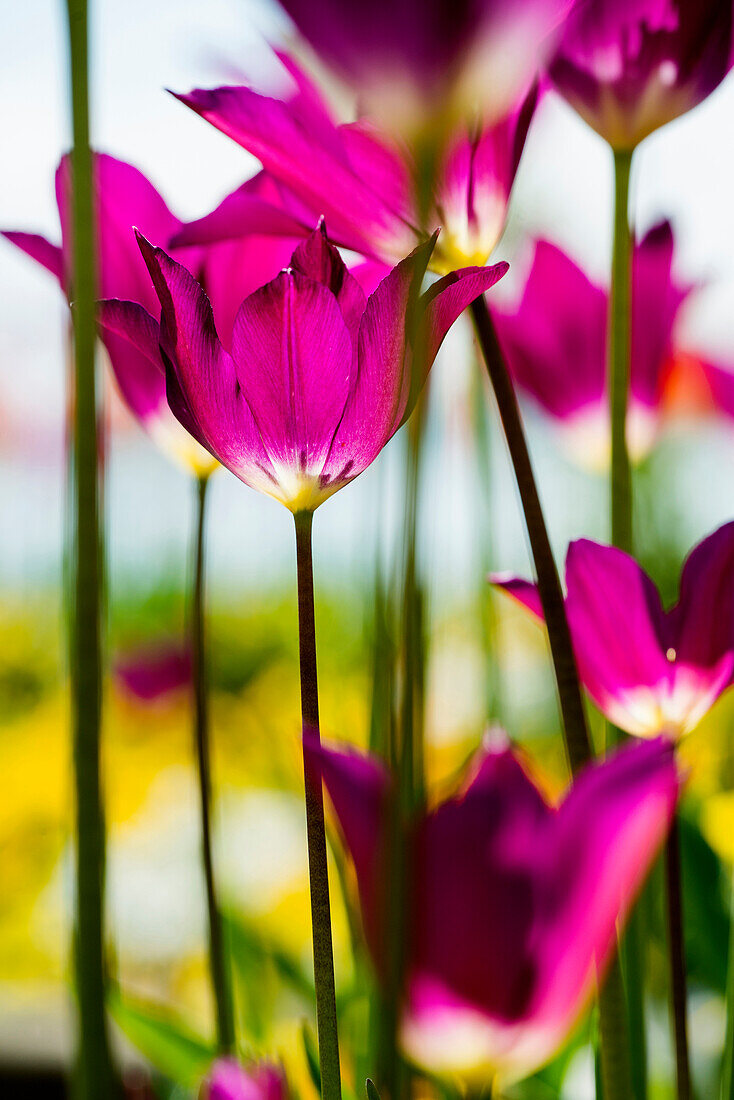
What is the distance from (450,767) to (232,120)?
1.78 feet

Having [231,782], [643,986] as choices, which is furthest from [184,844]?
[643,986]

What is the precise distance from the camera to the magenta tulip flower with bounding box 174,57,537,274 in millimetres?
151

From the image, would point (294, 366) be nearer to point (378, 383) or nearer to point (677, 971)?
point (378, 383)

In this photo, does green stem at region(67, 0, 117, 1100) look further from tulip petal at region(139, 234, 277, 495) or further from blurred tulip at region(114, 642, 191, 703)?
blurred tulip at region(114, 642, 191, 703)

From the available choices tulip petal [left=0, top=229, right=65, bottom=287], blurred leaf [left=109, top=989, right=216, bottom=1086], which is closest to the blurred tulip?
blurred leaf [left=109, top=989, right=216, bottom=1086]

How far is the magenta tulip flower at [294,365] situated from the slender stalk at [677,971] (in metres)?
0.09

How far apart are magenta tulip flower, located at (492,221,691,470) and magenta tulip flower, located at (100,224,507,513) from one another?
0.09m

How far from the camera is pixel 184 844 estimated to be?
0.56 metres

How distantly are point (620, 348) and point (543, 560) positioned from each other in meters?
0.05

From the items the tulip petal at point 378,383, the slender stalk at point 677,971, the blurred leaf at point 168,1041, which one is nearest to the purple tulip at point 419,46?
the tulip petal at point 378,383

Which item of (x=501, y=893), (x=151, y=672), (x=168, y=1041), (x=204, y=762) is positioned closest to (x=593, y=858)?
(x=501, y=893)

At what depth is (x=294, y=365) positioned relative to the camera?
15 centimetres

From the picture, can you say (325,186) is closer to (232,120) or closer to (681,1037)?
(232,120)

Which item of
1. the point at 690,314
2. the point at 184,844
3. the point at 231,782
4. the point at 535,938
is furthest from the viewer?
the point at 231,782
